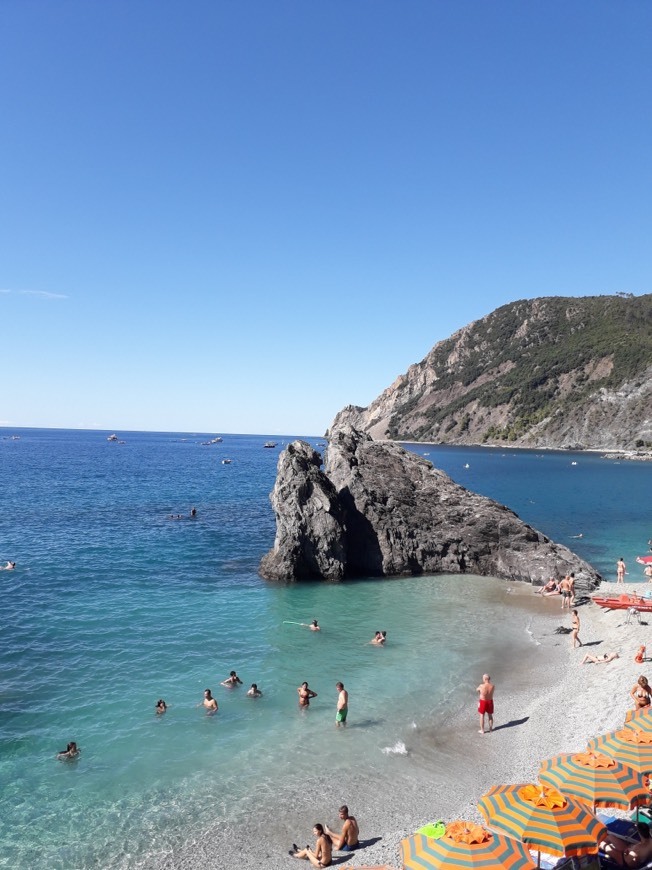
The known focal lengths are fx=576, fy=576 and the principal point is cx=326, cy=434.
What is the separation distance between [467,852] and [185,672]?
1514 centimetres

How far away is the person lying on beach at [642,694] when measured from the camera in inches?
697

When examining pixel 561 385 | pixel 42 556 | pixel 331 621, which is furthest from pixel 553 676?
pixel 561 385

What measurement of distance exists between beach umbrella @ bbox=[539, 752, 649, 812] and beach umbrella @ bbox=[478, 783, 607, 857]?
403 millimetres

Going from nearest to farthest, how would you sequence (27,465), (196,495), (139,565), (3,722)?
(3,722)
(139,565)
(196,495)
(27,465)

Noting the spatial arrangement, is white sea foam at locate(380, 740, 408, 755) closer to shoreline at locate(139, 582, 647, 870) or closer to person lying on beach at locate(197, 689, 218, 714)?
shoreline at locate(139, 582, 647, 870)

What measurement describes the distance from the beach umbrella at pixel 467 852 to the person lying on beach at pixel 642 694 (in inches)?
389

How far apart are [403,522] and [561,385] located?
178922 mm

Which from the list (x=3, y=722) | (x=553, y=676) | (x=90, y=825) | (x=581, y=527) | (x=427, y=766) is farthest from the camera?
(x=581, y=527)

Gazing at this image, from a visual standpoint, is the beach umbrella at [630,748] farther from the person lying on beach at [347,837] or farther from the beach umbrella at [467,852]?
the person lying on beach at [347,837]

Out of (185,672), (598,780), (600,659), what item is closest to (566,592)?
(600,659)

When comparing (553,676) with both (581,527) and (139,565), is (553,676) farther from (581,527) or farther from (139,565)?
(581,527)

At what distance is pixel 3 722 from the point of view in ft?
60.4

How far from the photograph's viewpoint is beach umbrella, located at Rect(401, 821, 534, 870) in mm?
9320

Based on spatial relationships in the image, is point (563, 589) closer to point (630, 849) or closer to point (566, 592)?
point (566, 592)
